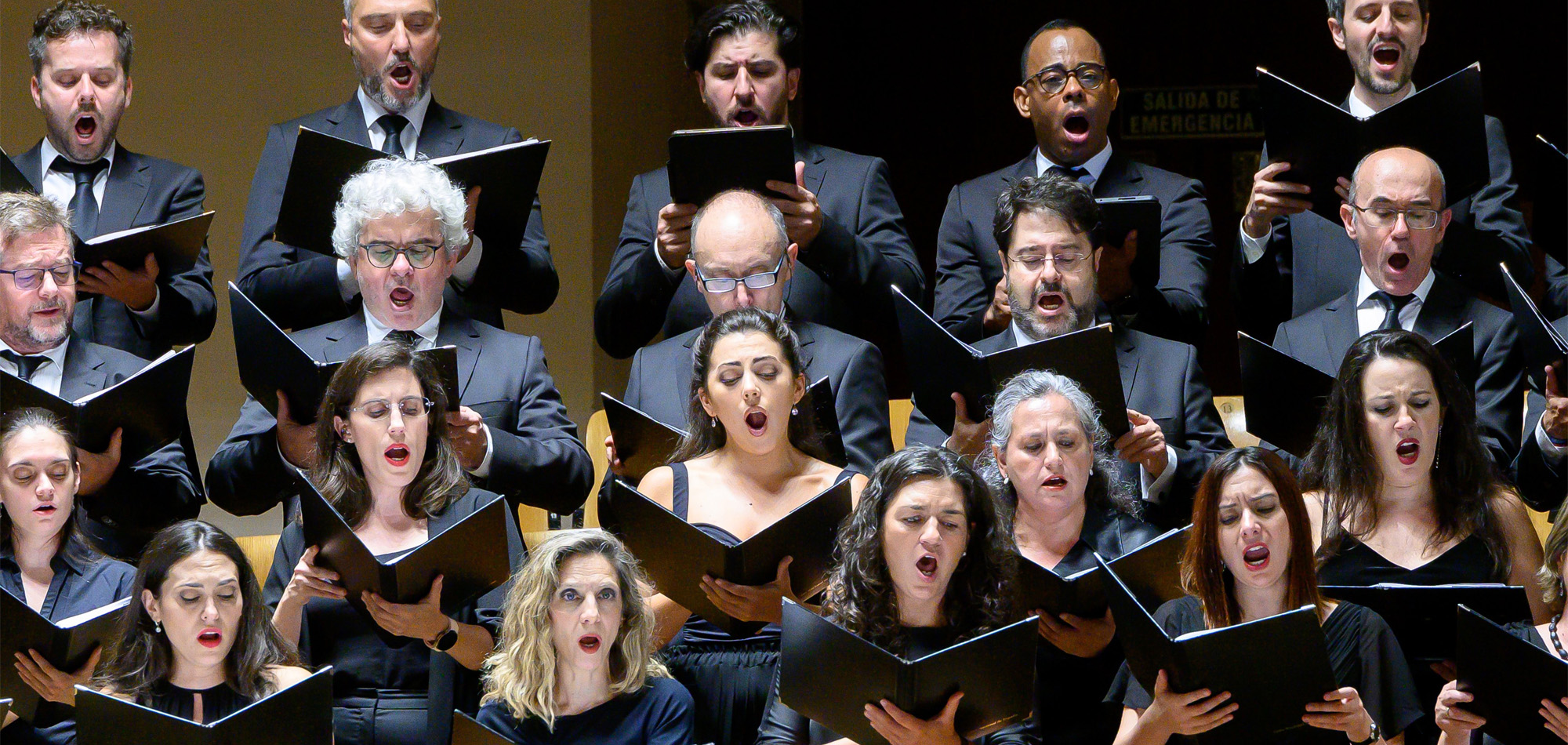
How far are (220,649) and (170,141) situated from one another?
9.73ft

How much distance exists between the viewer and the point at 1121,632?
2.56m

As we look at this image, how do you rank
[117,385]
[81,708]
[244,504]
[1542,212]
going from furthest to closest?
[1542,212]
[244,504]
[117,385]
[81,708]

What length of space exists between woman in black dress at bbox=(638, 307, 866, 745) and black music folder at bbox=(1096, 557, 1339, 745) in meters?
0.63

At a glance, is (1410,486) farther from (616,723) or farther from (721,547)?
(616,723)

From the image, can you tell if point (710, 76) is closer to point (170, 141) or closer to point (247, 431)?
point (247, 431)

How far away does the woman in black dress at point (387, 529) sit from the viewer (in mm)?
2939

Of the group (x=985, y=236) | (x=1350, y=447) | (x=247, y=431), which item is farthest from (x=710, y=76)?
(x=1350, y=447)

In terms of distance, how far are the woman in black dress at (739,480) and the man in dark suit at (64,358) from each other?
0.92 m

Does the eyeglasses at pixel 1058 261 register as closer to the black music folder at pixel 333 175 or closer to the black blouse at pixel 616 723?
the black music folder at pixel 333 175

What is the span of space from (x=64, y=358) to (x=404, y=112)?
0.83 metres

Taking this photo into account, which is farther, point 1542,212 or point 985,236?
point 985,236

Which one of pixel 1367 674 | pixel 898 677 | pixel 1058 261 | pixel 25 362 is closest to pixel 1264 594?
pixel 1367 674

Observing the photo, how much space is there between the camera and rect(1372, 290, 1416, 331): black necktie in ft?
11.0

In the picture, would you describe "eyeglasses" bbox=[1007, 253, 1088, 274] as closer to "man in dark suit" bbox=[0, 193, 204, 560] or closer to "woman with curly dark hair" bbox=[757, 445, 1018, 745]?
"woman with curly dark hair" bbox=[757, 445, 1018, 745]
